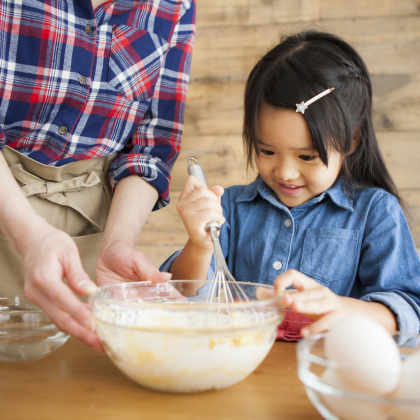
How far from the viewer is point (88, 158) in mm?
998

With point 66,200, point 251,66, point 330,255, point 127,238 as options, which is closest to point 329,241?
point 330,255

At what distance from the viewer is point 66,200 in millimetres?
981

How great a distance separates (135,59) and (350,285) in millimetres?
731

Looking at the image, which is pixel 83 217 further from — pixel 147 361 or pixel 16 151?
pixel 147 361

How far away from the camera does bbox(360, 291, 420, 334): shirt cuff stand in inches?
30.1

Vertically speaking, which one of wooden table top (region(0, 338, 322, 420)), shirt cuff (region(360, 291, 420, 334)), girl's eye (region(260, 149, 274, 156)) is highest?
girl's eye (region(260, 149, 274, 156))

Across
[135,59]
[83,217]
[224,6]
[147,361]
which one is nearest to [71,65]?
[135,59]

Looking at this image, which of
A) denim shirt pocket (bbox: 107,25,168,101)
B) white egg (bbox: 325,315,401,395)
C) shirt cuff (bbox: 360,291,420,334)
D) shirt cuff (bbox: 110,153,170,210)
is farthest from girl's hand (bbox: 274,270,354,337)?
denim shirt pocket (bbox: 107,25,168,101)

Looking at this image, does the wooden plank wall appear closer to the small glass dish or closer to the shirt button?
the shirt button

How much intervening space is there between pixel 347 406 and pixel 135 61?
34.9 inches

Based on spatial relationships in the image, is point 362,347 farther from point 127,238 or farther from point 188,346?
point 127,238

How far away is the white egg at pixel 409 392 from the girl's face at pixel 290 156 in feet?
1.95

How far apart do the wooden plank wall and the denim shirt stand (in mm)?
766

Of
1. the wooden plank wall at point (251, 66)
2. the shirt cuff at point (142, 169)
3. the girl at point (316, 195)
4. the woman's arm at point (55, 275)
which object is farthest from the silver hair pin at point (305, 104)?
the wooden plank wall at point (251, 66)
